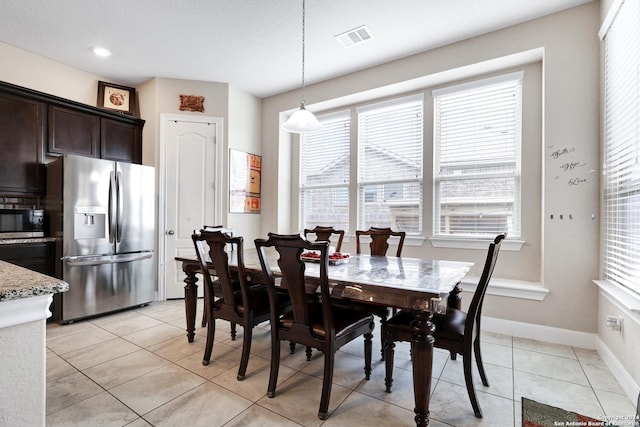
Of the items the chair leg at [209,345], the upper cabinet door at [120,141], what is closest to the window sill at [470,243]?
the chair leg at [209,345]

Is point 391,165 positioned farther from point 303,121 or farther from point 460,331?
point 460,331

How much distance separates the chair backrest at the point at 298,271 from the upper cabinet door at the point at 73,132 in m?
3.18

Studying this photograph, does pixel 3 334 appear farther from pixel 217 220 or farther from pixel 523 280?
pixel 523 280

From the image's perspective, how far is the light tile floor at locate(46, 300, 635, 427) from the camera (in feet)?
5.82

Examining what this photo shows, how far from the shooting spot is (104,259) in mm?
3451

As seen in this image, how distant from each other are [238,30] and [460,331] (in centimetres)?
328

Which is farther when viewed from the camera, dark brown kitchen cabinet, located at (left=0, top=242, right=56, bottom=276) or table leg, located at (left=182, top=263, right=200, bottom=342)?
dark brown kitchen cabinet, located at (left=0, top=242, right=56, bottom=276)

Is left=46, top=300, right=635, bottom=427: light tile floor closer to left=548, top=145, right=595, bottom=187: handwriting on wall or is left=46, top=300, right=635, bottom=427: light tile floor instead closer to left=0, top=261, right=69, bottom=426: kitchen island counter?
left=0, top=261, right=69, bottom=426: kitchen island counter

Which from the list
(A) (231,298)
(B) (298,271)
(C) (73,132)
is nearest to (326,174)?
(A) (231,298)

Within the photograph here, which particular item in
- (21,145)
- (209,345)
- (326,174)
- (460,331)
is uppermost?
(21,145)

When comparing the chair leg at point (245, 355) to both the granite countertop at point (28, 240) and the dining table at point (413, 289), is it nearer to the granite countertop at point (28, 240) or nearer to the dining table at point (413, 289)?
the dining table at point (413, 289)

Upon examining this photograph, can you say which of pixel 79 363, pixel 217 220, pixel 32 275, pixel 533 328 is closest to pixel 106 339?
pixel 79 363

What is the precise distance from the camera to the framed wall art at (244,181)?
173 inches

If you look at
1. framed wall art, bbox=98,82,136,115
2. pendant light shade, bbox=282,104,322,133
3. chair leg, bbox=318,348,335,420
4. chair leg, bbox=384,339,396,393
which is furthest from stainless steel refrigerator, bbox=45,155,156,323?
chair leg, bbox=384,339,396,393
